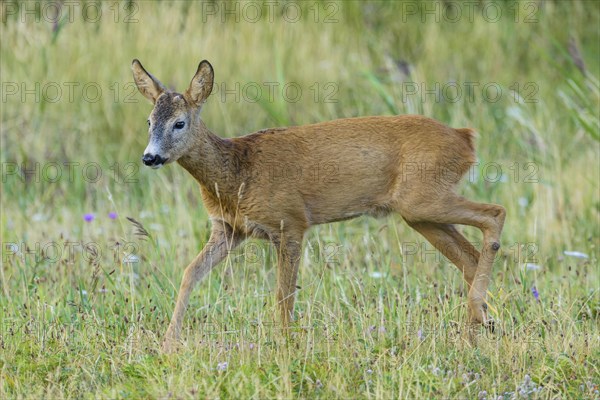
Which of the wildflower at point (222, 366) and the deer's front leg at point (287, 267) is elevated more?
the deer's front leg at point (287, 267)

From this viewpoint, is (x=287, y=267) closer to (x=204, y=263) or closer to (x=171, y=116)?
(x=204, y=263)

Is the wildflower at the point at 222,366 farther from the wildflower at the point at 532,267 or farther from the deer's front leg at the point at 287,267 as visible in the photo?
the wildflower at the point at 532,267

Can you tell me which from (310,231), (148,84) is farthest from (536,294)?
(148,84)

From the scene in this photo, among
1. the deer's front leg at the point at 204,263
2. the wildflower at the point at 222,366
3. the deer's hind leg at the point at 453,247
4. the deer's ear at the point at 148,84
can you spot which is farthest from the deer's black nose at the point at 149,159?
the deer's hind leg at the point at 453,247

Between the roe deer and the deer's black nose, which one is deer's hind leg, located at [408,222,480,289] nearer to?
the roe deer

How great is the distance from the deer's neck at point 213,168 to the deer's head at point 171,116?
99 millimetres

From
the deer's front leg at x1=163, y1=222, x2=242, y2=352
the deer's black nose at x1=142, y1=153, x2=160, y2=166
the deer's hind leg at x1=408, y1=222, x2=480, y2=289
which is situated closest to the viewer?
the deer's black nose at x1=142, y1=153, x2=160, y2=166

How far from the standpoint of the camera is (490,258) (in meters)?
6.90

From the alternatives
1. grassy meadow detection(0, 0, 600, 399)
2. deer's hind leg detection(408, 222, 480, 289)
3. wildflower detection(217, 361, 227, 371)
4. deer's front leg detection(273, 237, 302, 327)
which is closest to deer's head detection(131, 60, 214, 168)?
grassy meadow detection(0, 0, 600, 399)

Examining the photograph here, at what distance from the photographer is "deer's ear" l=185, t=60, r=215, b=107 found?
6.70 m

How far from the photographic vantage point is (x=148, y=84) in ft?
21.9

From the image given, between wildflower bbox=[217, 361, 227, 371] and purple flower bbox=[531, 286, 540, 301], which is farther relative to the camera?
purple flower bbox=[531, 286, 540, 301]

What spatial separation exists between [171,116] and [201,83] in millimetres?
325

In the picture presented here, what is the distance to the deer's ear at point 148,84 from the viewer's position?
6.68 m
